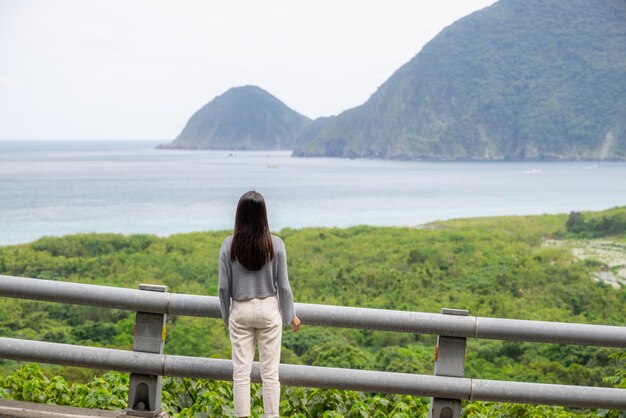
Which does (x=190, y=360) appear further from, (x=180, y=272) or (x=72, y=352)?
(x=180, y=272)

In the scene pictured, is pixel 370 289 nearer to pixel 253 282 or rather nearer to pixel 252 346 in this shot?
pixel 252 346

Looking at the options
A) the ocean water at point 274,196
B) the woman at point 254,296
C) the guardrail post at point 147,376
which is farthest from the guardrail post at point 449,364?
the ocean water at point 274,196

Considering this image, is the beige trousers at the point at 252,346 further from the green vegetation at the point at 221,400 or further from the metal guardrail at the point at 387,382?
the green vegetation at the point at 221,400

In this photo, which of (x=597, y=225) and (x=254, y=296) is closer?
(x=254, y=296)

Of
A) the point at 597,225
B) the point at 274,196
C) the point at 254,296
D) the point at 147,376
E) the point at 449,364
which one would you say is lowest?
the point at 274,196

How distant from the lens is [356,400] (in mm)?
5176

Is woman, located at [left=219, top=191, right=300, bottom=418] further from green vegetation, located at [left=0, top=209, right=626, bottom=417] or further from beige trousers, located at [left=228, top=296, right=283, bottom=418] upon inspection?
green vegetation, located at [left=0, top=209, right=626, bottom=417]

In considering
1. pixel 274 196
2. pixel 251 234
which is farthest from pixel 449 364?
pixel 274 196

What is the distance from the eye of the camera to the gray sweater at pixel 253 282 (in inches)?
171

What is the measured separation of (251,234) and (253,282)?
0.96 feet

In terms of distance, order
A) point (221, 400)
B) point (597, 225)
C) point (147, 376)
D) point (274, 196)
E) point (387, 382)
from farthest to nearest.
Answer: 1. point (274, 196)
2. point (597, 225)
3. point (221, 400)
4. point (147, 376)
5. point (387, 382)

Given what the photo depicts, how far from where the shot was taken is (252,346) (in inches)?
175

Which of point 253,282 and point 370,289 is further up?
point 253,282

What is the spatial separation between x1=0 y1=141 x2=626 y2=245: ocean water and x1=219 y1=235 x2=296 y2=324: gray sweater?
90679 mm
